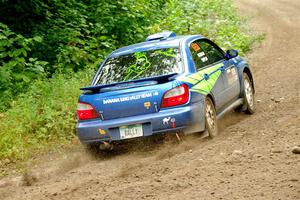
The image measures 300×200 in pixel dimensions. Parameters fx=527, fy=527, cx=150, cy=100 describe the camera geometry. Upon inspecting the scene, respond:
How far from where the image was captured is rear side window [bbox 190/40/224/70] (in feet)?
25.8

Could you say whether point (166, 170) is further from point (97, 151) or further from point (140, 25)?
point (140, 25)

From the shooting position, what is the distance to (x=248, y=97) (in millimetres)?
9227

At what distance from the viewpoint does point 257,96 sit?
10.8m

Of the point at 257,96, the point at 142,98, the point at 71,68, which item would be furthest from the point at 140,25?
the point at 142,98

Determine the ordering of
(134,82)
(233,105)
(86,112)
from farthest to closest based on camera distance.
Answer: (233,105)
(86,112)
(134,82)

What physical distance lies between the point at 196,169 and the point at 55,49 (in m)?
7.05

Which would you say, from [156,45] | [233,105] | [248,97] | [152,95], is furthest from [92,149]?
[248,97]

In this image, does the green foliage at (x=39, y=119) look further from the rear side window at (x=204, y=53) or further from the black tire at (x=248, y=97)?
the black tire at (x=248, y=97)

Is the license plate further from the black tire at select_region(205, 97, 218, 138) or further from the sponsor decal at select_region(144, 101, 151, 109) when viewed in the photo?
the black tire at select_region(205, 97, 218, 138)

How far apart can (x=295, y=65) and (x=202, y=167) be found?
8.89 meters

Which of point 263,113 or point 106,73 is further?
point 263,113

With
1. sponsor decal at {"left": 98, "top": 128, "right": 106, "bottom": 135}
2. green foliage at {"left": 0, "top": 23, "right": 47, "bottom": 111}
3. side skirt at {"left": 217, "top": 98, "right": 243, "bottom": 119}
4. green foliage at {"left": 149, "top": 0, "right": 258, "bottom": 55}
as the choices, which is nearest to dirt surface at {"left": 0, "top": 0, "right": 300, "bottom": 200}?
side skirt at {"left": 217, "top": 98, "right": 243, "bottom": 119}

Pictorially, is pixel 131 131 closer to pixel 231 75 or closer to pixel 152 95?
pixel 152 95

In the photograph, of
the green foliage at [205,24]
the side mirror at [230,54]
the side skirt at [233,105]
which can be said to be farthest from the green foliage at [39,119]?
the green foliage at [205,24]
